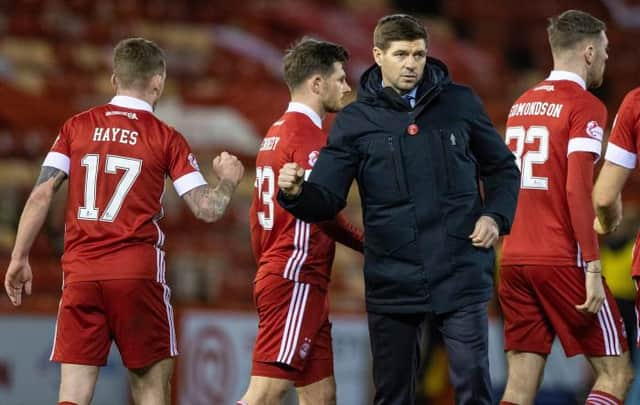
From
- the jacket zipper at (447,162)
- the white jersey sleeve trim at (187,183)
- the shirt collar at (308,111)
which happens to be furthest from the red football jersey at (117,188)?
the jacket zipper at (447,162)

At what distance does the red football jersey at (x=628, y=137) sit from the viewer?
6426 mm

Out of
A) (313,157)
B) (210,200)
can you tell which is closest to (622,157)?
(313,157)

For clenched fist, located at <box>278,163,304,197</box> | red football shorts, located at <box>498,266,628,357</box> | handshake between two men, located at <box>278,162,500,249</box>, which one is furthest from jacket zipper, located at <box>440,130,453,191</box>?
red football shorts, located at <box>498,266,628,357</box>

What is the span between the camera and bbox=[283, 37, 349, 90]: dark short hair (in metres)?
7.21

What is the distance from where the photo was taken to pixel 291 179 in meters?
5.77

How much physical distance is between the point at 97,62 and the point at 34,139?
11.3ft

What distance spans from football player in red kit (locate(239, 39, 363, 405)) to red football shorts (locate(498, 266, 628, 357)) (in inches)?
34.7

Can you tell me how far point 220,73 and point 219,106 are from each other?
300 cm

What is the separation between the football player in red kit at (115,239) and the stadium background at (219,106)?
7.55 ft

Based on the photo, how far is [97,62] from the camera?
16.9 metres

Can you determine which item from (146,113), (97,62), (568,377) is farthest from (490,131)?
(97,62)

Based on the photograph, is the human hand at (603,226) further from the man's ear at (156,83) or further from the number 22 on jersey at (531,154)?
the man's ear at (156,83)

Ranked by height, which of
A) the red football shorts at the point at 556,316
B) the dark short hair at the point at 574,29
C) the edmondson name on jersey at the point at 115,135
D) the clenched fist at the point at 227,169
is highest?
the dark short hair at the point at 574,29

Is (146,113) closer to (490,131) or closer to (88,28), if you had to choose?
(490,131)
